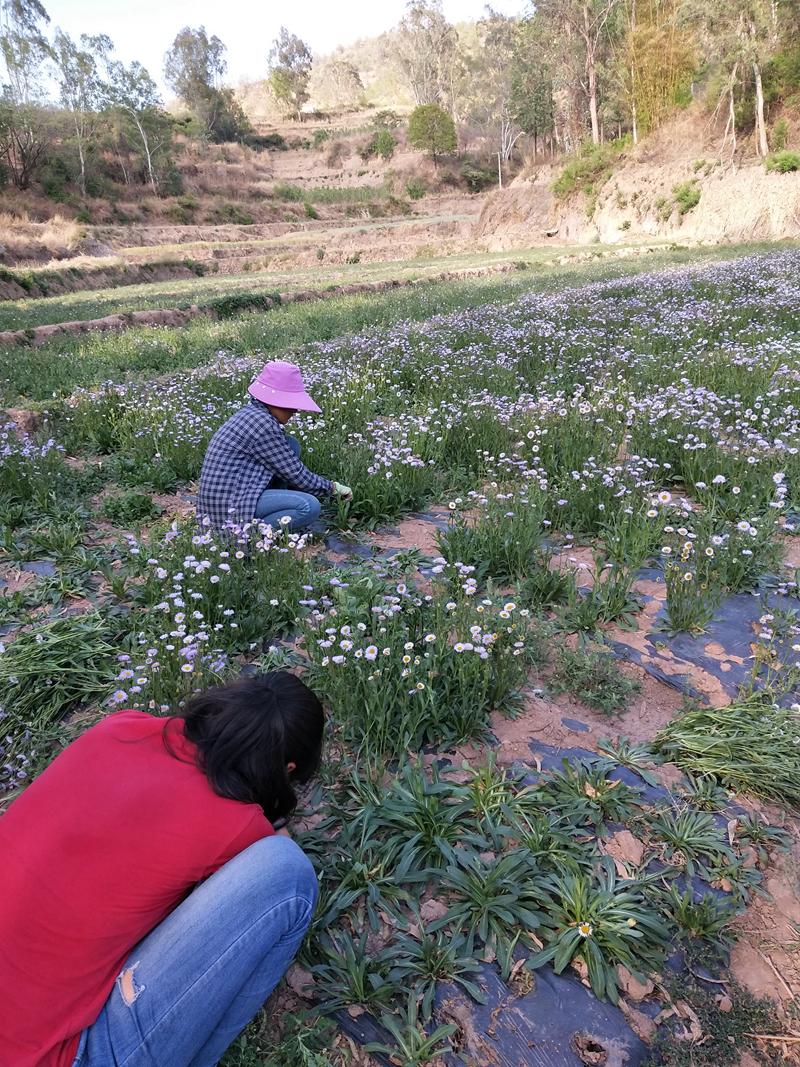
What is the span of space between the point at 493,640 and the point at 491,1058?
1554 mm

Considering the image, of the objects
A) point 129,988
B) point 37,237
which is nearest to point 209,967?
point 129,988

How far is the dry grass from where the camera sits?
3553cm

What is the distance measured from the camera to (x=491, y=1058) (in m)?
1.79

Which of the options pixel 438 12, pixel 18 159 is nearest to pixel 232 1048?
pixel 18 159

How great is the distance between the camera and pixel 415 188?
70.7 metres

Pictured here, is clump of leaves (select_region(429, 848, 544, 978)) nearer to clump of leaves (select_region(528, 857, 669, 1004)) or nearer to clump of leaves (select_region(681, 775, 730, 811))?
clump of leaves (select_region(528, 857, 669, 1004))

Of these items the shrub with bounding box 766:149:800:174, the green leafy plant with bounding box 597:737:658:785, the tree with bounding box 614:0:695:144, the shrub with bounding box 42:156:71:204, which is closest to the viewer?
the green leafy plant with bounding box 597:737:658:785

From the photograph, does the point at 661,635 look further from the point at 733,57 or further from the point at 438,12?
the point at 438,12

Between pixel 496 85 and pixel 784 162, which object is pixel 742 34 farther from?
pixel 496 85

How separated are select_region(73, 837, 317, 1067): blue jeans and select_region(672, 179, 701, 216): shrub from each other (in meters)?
40.4

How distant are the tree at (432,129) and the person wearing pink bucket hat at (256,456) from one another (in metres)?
81.2

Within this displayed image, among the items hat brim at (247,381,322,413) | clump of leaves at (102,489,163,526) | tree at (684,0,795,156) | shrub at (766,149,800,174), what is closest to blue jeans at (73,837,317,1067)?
hat brim at (247,381,322,413)

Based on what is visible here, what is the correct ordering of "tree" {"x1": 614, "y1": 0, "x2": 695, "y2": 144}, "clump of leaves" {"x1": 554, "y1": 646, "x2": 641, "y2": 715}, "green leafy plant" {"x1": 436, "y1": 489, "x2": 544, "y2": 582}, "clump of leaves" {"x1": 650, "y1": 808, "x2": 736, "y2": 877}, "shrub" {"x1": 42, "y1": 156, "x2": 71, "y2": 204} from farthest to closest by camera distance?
"shrub" {"x1": 42, "y1": 156, "x2": 71, "y2": 204} < "tree" {"x1": 614, "y1": 0, "x2": 695, "y2": 144} < "green leafy plant" {"x1": 436, "y1": 489, "x2": 544, "y2": 582} < "clump of leaves" {"x1": 554, "y1": 646, "x2": 641, "y2": 715} < "clump of leaves" {"x1": 650, "y1": 808, "x2": 736, "y2": 877}

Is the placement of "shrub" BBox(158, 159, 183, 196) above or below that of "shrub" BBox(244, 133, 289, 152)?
below
